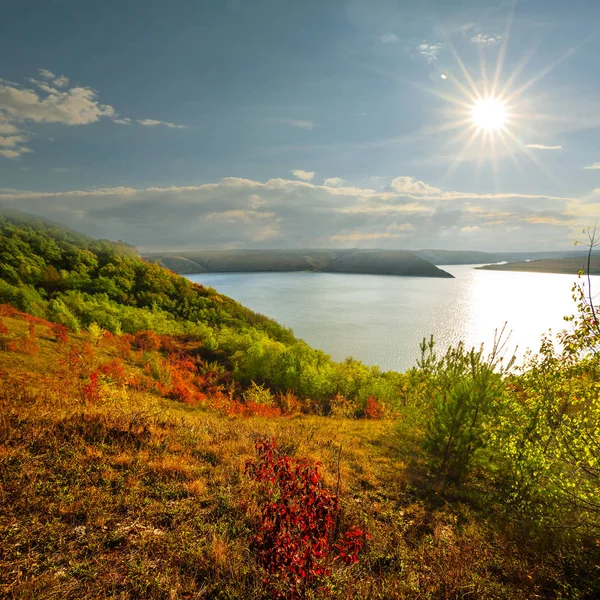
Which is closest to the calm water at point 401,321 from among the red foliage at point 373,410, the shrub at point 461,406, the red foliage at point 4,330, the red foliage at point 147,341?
the red foliage at point 373,410

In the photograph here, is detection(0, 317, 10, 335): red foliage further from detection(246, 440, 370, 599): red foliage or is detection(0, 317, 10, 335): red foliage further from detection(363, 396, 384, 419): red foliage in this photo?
detection(363, 396, 384, 419): red foliage

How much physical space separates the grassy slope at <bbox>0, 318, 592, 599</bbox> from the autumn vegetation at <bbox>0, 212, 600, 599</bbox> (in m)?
0.04

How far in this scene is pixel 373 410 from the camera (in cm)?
3159

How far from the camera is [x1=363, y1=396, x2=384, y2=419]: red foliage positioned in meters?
30.7

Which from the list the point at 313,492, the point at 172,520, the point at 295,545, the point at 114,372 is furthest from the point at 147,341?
the point at 295,545

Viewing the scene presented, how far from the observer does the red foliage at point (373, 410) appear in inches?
1207

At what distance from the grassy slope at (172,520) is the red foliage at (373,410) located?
19.2m

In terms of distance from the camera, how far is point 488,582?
666cm

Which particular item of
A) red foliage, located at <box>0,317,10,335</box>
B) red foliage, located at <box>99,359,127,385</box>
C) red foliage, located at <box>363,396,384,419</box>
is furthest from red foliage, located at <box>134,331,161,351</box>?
red foliage, located at <box>363,396,384,419</box>

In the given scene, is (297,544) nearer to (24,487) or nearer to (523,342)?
(24,487)

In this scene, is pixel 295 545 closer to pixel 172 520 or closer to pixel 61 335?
pixel 172 520

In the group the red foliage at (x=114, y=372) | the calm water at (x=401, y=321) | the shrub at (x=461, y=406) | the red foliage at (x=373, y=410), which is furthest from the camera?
the calm water at (x=401, y=321)

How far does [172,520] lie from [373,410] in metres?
27.8

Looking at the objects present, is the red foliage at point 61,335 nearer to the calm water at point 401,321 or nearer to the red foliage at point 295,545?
the red foliage at point 295,545
